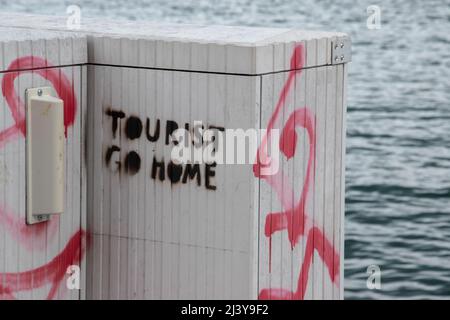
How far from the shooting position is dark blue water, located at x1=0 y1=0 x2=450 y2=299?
737 inches

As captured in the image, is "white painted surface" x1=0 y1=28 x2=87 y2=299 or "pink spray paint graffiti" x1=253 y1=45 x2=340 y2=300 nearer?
"white painted surface" x1=0 y1=28 x2=87 y2=299

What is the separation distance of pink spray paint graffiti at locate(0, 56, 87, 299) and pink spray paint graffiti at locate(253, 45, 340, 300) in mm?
1010

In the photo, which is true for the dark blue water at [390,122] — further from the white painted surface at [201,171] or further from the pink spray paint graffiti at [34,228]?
the pink spray paint graffiti at [34,228]

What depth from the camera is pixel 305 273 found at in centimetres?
689

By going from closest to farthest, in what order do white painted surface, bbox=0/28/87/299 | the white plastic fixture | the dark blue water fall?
1. white painted surface, bbox=0/28/87/299
2. the white plastic fixture
3. the dark blue water

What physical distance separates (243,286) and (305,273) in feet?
1.73

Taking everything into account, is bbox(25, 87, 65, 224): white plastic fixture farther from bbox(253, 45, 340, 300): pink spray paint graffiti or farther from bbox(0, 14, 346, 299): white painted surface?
bbox(253, 45, 340, 300): pink spray paint graffiti

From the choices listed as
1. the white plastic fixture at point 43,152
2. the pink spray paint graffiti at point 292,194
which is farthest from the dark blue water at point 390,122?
the white plastic fixture at point 43,152

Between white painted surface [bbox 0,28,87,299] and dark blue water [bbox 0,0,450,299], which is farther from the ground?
white painted surface [bbox 0,28,87,299]

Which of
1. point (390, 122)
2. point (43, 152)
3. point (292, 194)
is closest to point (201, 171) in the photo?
point (292, 194)

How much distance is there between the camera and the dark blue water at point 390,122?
18719 mm

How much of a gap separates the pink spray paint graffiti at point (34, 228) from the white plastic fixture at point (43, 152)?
0.05m

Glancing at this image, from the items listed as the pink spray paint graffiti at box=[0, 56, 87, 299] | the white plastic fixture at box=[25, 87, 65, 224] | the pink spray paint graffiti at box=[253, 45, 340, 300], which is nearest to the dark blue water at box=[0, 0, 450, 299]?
the pink spray paint graffiti at box=[253, 45, 340, 300]
